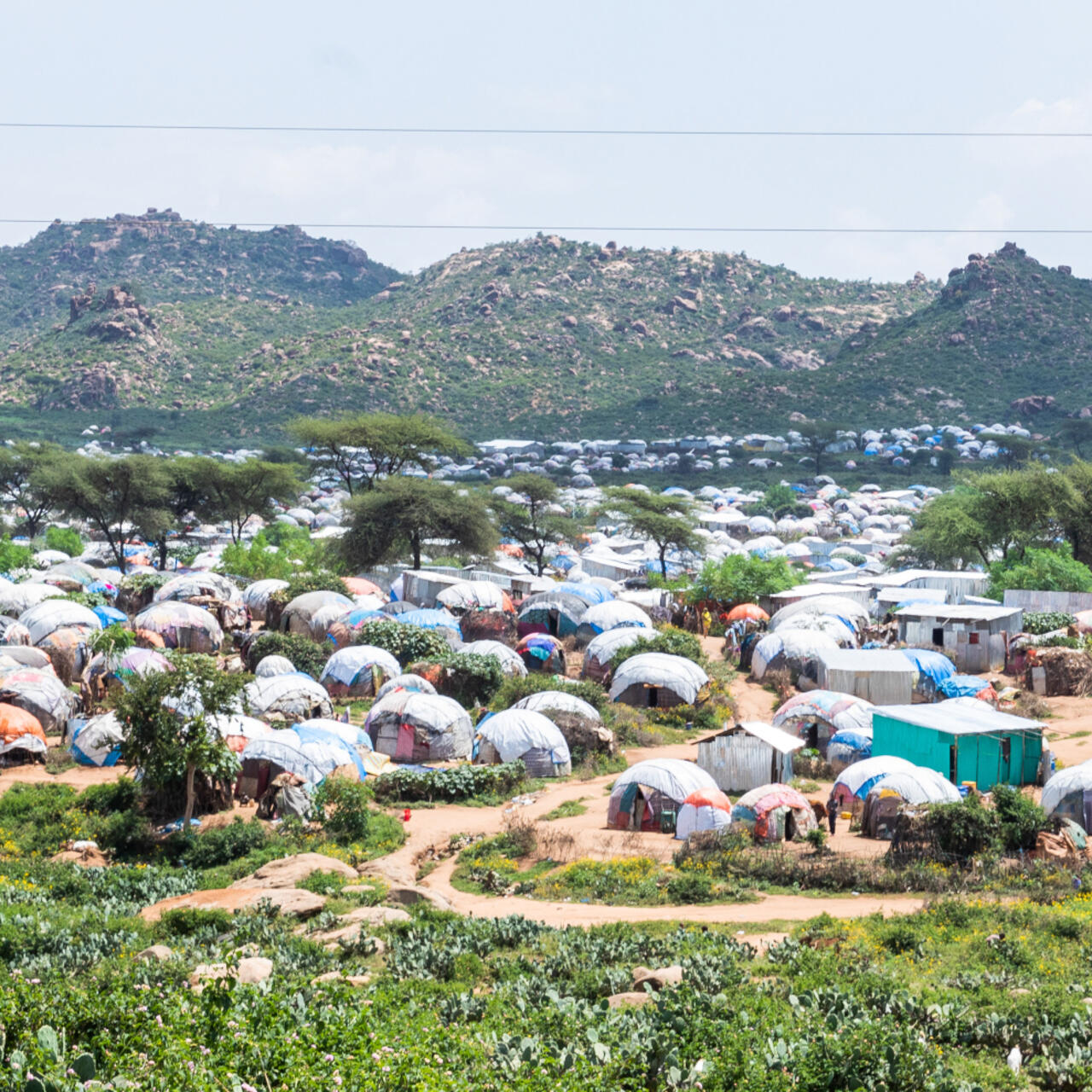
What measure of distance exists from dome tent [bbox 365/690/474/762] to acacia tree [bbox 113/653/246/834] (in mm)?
5992

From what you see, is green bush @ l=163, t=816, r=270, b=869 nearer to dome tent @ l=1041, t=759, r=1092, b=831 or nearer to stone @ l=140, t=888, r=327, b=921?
stone @ l=140, t=888, r=327, b=921

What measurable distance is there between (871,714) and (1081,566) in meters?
Answer: 22.1

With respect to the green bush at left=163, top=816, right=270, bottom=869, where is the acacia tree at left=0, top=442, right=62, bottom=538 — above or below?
above

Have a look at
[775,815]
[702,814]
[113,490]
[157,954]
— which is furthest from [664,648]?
[113,490]

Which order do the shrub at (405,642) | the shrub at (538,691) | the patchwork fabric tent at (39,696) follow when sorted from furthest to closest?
the shrub at (405,642) < the shrub at (538,691) < the patchwork fabric tent at (39,696)

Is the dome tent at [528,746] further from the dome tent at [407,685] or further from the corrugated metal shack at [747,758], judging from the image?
the corrugated metal shack at [747,758]

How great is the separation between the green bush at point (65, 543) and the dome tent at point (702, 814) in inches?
1911

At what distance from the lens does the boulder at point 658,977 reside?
482 inches

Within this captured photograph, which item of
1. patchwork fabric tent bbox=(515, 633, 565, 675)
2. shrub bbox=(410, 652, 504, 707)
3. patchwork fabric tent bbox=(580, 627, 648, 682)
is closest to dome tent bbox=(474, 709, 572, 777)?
shrub bbox=(410, 652, 504, 707)

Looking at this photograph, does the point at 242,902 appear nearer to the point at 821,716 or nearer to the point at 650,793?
the point at 650,793

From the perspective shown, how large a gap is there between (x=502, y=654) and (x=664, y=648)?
524cm

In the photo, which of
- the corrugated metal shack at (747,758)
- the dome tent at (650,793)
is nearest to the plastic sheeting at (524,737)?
the corrugated metal shack at (747,758)

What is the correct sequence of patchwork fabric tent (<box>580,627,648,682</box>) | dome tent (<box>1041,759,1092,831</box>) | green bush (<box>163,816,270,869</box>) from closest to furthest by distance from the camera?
green bush (<box>163,816,270,869</box>) < dome tent (<box>1041,759,1092,831</box>) < patchwork fabric tent (<box>580,627,648,682</box>)

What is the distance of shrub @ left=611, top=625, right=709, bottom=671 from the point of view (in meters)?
35.8
